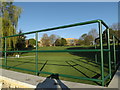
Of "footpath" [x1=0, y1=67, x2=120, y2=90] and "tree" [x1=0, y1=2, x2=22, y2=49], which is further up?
"tree" [x1=0, y1=2, x2=22, y2=49]

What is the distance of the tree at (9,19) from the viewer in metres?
13.5

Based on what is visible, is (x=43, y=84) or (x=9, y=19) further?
(x=9, y=19)

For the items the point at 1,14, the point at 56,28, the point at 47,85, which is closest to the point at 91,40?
the point at 56,28

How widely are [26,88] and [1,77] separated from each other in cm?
110

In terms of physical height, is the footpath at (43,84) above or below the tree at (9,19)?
below

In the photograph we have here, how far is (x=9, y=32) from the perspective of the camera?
44.9ft

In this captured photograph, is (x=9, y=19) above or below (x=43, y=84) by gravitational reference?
above

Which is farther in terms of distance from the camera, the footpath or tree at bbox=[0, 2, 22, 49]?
tree at bbox=[0, 2, 22, 49]

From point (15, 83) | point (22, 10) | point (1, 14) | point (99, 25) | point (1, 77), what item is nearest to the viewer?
point (99, 25)

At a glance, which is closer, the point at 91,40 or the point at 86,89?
the point at 86,89

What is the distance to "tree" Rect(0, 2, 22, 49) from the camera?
1346 centimetres

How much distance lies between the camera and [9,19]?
47.0ft

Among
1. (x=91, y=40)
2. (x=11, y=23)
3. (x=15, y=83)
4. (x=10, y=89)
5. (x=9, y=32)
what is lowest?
(x=10, y=89)

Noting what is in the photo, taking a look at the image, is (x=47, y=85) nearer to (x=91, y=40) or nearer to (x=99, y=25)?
(x=99, y=25)
